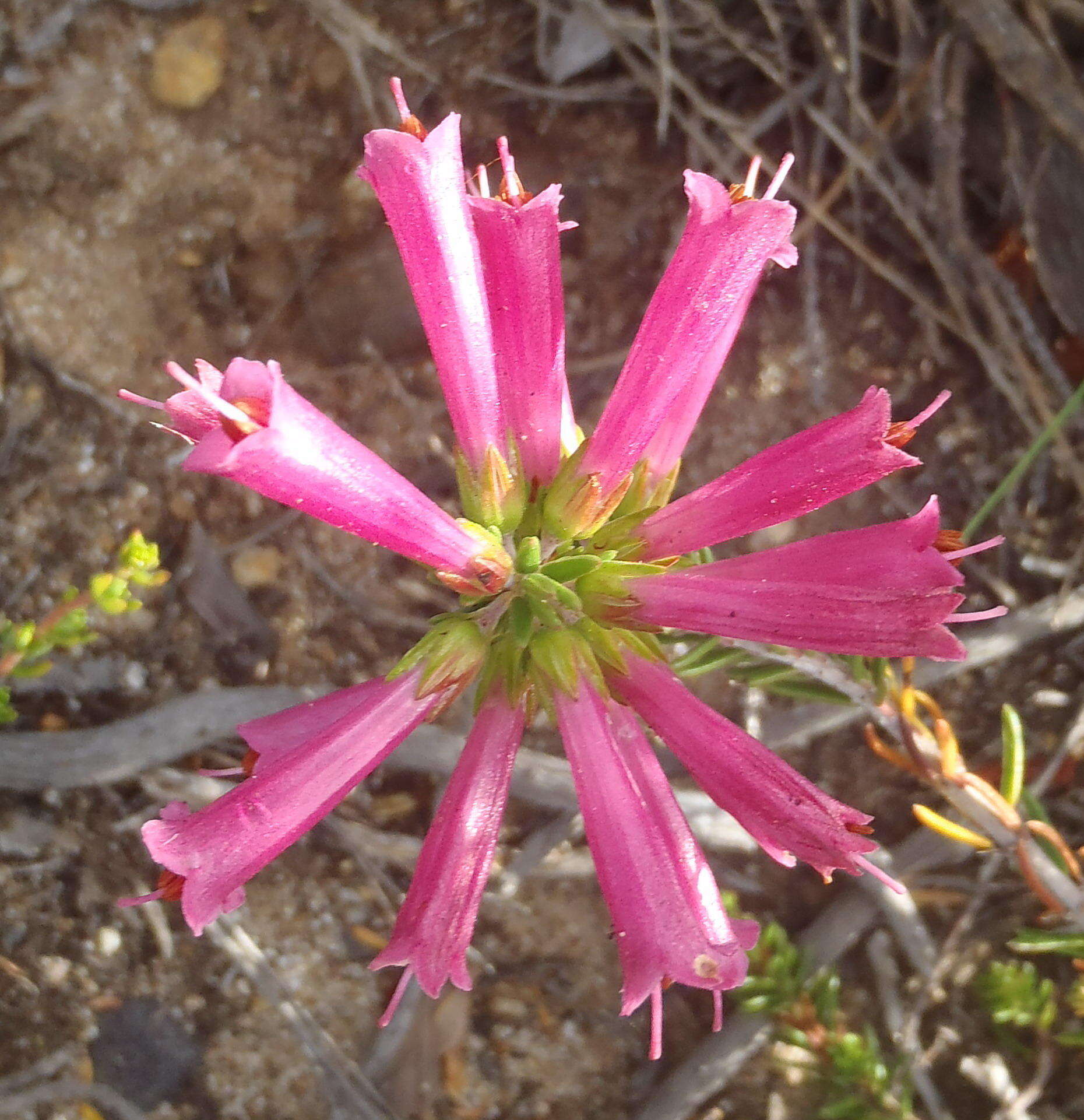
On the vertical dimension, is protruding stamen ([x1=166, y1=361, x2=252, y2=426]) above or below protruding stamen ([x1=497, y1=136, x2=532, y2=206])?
below

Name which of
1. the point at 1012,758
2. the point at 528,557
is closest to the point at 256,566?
→ the point at 528,557

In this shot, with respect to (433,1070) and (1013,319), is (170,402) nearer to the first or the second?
(433,1070)

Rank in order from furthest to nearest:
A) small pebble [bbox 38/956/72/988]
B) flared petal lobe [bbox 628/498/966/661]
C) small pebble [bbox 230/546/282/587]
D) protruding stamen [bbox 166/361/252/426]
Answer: small pebble [bbox 230/546/282/587] < small pebble [bbox 38/956/72/988] < flared petal lobe [bbox 628/498/966/661] < protruding stamen [bbox 166/361/252/426]

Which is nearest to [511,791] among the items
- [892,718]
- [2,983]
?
[892,718]

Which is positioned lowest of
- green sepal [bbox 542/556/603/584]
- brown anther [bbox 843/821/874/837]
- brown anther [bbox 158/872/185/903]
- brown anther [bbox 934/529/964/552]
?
brown anther [bbox 158/872/185/903]

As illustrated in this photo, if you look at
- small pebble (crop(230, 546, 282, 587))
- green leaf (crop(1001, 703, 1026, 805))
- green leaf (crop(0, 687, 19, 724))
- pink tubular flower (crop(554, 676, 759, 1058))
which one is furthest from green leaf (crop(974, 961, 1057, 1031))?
green leaf (crop(0, 687, 19, 724))

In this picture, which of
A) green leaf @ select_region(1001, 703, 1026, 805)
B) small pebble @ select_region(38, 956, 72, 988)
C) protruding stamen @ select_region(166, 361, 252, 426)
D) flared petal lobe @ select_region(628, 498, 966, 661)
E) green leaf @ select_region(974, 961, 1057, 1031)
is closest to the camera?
protruding stamen @ select_region(166, 361, 252, 426)

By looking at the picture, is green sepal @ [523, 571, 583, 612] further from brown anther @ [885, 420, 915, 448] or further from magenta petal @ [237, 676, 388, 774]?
brown anther @ [885, 420, 915, 448]

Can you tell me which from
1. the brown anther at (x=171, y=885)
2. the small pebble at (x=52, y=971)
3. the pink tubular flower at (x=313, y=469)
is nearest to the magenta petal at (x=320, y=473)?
the pink tubular flower at (x=313, y=469)
